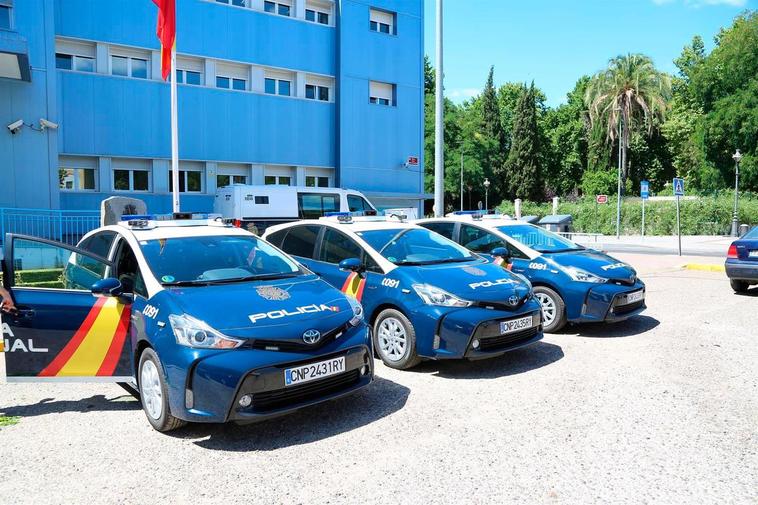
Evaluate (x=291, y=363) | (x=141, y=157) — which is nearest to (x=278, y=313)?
(x=291, y=363)

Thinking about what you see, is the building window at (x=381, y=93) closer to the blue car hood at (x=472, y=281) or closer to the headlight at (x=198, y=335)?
the blue car hood at (x=472, y=281)

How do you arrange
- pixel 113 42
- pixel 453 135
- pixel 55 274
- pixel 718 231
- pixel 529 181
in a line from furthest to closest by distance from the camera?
pixel 529 181
pixel 453 135
pixel 718 231
pixel 113 42
pixel 55 274

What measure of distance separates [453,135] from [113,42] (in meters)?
40.9

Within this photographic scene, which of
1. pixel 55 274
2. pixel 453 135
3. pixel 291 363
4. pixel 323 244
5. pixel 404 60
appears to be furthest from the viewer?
pixel 453 135

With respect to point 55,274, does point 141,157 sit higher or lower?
higher

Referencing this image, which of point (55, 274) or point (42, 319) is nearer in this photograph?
point (42, 319)

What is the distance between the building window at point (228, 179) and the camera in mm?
22839

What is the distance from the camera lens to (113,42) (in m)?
19.9

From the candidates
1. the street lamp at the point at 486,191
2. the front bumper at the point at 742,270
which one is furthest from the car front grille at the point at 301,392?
the street lamp at the point at 486,191

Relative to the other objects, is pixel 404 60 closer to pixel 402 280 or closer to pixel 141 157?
pixel 141 157

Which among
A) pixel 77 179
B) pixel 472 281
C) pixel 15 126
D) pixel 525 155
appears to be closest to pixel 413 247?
pixel 472 281

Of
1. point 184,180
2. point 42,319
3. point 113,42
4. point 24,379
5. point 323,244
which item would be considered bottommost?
point 24,379

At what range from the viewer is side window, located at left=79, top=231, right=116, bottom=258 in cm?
566

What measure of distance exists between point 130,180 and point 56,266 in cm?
1659
